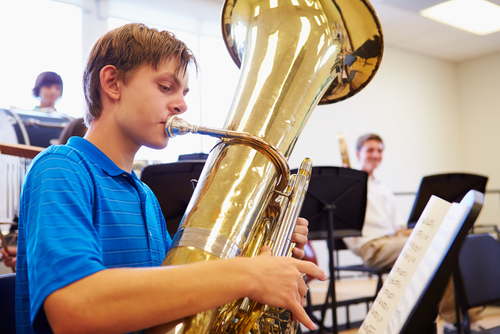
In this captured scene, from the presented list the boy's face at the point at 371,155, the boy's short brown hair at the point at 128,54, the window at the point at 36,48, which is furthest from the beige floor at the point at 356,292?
the window at the point at 36,48

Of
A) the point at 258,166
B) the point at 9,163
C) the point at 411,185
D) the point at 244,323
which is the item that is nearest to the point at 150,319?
the point at 244,323

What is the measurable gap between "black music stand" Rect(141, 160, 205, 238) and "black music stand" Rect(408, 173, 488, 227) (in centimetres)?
155

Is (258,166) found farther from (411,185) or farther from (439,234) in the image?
(411,185)

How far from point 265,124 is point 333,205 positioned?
1388 mm

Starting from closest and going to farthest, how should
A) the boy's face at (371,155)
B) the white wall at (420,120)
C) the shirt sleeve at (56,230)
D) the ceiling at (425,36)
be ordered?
the shirt sleeve at (56,230) → the boy's face at (371,155) → the ceiling at (425,36) → the white wall at (420,120)

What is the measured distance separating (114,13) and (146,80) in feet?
11.2

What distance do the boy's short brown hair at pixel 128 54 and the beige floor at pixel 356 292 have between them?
2.40 m

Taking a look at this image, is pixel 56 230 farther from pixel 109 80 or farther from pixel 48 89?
pixel 48 89

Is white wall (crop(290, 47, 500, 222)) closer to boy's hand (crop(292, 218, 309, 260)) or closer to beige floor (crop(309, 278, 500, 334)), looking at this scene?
beige floor (crop(309, 278, 500, 334))

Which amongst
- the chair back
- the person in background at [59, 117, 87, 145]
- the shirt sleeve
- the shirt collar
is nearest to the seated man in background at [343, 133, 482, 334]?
the chair back

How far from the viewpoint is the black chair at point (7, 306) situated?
30.0 inches

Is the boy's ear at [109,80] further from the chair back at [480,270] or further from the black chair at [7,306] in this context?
the chair back at [480,270]

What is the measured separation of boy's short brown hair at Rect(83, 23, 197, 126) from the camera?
31.0 inches

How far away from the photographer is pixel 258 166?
0.74 meters
